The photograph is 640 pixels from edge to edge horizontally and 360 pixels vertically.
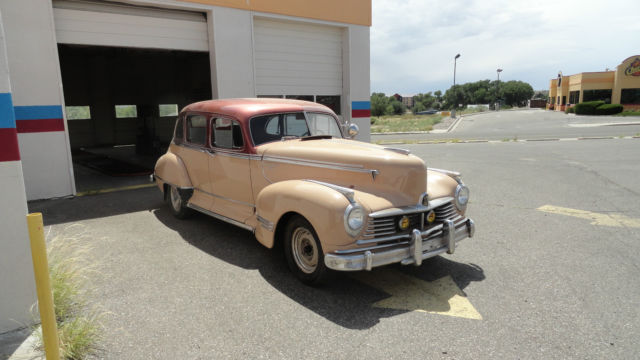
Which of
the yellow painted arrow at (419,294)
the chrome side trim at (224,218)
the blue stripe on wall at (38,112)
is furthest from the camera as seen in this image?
the blue stripe on wall at (38,112)

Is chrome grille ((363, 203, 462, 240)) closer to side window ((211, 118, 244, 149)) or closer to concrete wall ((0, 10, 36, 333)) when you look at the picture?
side window ((211, 118, 244, 149))

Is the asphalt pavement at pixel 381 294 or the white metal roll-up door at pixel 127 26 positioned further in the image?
the white metal roll-up door at pixel 127 26

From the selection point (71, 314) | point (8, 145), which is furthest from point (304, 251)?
point (8, 145)

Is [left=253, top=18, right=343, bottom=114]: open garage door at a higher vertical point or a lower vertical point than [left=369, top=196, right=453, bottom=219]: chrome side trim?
higher

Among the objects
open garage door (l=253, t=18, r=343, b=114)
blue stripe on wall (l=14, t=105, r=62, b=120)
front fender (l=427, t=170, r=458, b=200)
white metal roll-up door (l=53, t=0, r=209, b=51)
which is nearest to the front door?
front fender (l=427, t=170, r=458, b=200)

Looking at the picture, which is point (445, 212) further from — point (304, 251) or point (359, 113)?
point (359, 113)

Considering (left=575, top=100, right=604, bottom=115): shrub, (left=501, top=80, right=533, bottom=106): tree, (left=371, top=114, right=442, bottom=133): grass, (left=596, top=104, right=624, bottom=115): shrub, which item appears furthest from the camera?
(left=501, top=80, right=533, bottom=106): tree

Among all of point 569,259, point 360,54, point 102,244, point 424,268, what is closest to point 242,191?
point 102,244

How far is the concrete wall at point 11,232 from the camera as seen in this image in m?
2.84

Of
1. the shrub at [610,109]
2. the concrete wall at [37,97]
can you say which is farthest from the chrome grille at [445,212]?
the shrub at [610,109]

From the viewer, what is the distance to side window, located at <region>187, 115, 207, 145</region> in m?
5.74

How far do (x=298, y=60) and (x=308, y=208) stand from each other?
8.49 meters

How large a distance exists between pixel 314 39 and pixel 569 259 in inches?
357

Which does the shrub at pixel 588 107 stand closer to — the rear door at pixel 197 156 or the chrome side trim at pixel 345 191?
the rear door at pixel 197 156
